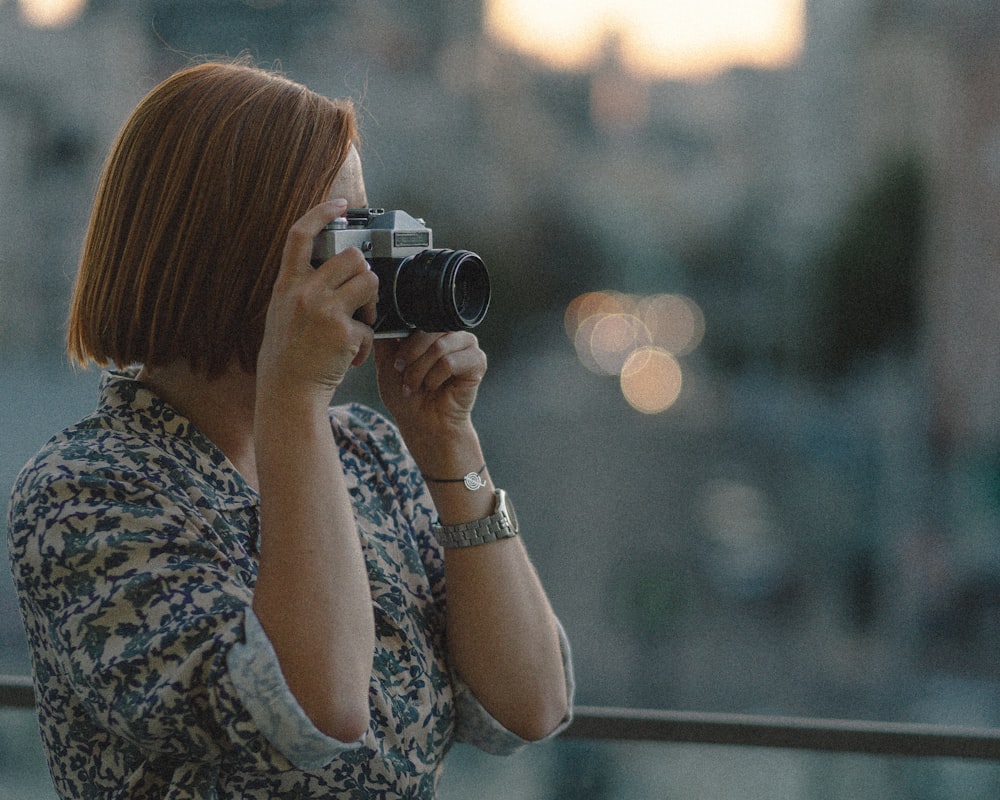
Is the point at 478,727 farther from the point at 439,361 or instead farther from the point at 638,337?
the point at 638,337

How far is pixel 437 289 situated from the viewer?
0.79 metres

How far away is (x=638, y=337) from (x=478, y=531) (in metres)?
12.1

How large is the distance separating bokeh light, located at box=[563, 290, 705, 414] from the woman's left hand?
39.1ft

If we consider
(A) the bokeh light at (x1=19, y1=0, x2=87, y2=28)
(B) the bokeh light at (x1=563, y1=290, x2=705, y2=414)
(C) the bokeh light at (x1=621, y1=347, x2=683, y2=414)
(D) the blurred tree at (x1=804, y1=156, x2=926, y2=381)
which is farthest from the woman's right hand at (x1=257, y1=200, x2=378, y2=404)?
(D) the blurred tree at (x1=804, y1=156, x2=926, y2=381)

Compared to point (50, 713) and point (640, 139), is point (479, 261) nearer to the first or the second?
point (50, 713)

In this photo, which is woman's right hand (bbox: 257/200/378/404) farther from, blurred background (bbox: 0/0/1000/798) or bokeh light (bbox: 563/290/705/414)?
bokeh light (bbox: 563/290/705/414)

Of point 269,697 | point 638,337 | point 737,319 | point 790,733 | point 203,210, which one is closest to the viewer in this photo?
point 269,697

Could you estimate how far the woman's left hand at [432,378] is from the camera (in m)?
0.88

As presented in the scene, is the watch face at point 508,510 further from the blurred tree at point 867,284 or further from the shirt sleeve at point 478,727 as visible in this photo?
the blurred tree at point 867,284

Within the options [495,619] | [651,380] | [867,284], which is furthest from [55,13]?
[495,619]

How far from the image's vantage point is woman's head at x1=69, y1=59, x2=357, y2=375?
0.76 meters

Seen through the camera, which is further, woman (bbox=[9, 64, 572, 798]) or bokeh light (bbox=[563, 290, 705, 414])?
bokeh light (bbox=[563, 290, 705, 414])

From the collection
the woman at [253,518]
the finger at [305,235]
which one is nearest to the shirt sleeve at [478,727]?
the woman at [253,518]

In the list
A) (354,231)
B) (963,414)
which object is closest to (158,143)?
(354,231)
